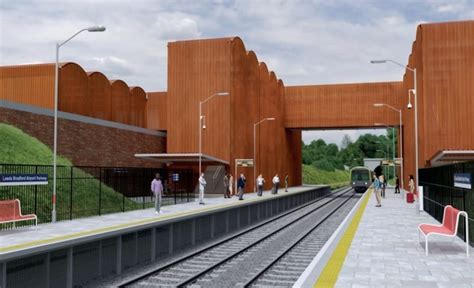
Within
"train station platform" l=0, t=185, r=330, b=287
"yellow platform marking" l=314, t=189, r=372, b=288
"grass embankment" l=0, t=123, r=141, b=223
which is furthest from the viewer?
"grass embankment" l=0, t=123, r=141, b=223

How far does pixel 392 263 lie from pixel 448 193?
8.65 m

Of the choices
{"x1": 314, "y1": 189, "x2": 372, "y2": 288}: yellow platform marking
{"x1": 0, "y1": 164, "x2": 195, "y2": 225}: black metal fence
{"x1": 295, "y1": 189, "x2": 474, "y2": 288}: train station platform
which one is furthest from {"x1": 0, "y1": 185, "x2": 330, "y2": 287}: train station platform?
{"x1": 314, "y1": 189, "x2": 372, "y2": 288}: yellow platform marking

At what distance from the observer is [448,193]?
18.5 meters

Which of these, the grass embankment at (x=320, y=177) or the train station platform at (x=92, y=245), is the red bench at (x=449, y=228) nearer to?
the train station platform at (x=92, y=245)

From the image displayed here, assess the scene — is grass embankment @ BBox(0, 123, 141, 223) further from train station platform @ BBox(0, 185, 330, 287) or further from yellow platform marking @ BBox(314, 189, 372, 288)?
yellow platform marking @ BBox(314, 189, 372, 288)

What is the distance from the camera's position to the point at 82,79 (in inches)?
1777

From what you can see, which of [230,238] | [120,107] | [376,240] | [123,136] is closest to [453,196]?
[376,240]

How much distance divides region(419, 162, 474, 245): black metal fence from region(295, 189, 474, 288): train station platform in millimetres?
1325

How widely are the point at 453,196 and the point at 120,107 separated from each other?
4041cm

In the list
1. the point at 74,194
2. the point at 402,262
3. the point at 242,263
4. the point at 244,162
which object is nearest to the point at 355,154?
the point at 244,162

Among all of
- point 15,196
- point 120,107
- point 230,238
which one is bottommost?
point 230,238

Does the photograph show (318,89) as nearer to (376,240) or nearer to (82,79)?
(82,79)

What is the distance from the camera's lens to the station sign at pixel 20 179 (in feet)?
56.3

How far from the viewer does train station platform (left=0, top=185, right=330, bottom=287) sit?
9578mm
